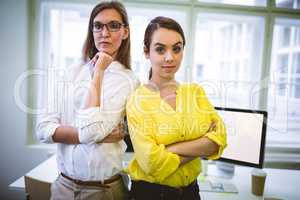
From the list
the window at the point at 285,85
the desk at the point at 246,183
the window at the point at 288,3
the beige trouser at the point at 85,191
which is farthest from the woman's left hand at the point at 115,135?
the window at the point at 288,3

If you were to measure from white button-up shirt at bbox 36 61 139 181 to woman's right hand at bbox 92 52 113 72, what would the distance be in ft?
0.16

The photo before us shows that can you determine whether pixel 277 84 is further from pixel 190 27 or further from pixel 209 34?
pixel 190 27

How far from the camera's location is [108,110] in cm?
105

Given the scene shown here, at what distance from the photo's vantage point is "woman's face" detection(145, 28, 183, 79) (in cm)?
102

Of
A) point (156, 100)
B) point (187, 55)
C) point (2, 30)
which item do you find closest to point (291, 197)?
point (156, 100)

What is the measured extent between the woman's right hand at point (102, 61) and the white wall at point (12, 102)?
132cm

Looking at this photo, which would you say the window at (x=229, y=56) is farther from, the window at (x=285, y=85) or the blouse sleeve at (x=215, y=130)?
the blouse sleeve at (x=215, y=130)

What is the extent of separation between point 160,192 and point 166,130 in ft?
0.89

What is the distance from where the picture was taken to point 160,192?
1040 millimetres

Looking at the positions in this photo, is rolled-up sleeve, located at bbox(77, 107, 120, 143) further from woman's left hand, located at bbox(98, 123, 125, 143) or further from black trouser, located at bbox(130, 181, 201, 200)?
black trouser, located at bbox(130, 181, 201, 200)

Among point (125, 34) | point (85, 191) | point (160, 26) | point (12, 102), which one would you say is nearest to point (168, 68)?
point (160, 26)

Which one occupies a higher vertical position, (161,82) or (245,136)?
(161,82)

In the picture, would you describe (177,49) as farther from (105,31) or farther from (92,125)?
(92,125)

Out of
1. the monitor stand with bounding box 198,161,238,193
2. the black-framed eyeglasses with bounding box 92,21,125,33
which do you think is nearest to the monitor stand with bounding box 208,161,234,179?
the monitor stand with bounding box 198,161,238,193
